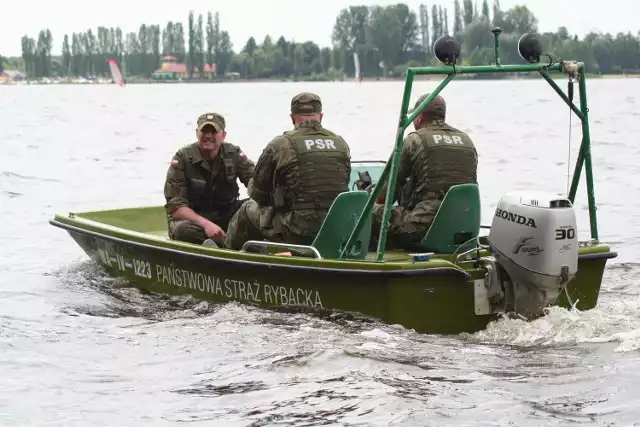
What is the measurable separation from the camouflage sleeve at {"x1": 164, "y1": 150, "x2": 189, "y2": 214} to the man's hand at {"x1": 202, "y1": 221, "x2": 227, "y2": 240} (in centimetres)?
34

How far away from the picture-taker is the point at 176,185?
1064cm

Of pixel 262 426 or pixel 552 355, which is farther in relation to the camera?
pixel 552 355

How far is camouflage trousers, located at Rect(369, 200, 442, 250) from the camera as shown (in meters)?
9.50

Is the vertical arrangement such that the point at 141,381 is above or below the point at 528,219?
below

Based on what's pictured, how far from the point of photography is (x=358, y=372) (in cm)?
814

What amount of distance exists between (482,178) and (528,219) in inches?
636

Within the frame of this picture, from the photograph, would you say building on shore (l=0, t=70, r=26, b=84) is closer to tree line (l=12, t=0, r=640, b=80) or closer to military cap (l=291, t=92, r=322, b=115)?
tree line (l=12, t=0, r=640, b=80)

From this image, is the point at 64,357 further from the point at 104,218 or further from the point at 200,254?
the point at 104,218

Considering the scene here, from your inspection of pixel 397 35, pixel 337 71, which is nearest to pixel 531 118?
pixel 397 35

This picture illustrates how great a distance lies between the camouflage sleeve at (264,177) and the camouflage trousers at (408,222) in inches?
36.5

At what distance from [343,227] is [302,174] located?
1.69 feet

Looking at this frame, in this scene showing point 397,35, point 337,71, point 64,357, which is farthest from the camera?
point 337,71

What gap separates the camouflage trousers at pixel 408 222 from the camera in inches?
374

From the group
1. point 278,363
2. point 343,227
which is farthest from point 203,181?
point 278,363
